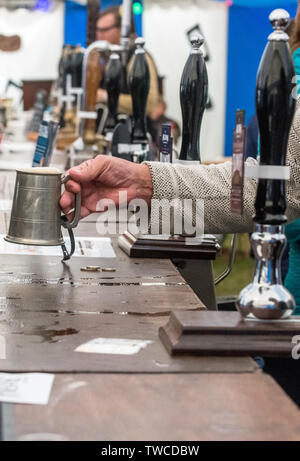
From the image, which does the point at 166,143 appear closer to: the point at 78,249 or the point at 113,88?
the point at 78,249

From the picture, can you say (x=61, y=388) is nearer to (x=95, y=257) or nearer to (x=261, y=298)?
(x=261, y=298)

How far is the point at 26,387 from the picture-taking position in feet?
3.25

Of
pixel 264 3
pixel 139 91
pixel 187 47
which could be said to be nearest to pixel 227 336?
pixel 139 91

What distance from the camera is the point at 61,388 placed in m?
1.00

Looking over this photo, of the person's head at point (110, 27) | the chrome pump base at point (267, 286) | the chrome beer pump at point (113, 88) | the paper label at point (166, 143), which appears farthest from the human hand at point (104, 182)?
the person's head at point (110, 27)

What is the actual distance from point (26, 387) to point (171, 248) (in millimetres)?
Result: 996

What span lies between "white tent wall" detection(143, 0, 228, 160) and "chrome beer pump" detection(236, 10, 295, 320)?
5990mm

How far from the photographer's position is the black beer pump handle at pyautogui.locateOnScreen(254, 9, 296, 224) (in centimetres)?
124

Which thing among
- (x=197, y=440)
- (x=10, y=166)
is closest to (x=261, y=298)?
(x=197, y=440)

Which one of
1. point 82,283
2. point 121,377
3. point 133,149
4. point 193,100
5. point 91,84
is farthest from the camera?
point 91,84

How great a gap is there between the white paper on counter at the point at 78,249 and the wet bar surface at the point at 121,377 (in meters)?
0.35

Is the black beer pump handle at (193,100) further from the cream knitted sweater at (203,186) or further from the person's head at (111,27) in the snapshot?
the person's head at (111,27)

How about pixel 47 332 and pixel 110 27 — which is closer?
pixel 47 332
